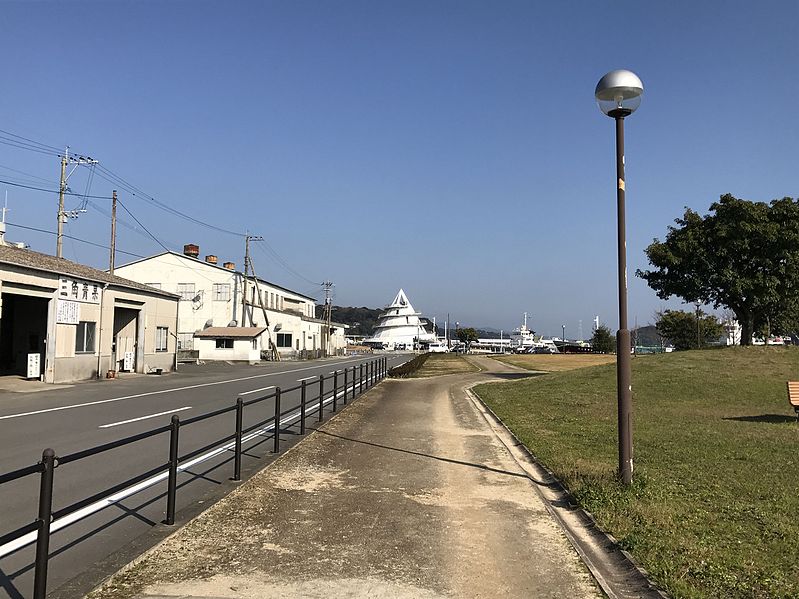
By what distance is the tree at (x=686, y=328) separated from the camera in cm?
7875

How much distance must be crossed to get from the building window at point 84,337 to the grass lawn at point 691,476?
18.3 metres

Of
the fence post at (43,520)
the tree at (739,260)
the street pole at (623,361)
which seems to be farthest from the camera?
the tree at (739,260)

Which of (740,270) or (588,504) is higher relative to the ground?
(740,270)

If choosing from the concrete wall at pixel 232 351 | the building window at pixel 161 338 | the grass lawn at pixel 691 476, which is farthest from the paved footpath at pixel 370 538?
the concrete wall at pixel 232 351

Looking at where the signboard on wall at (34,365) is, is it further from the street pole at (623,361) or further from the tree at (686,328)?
the tree at (686,328)

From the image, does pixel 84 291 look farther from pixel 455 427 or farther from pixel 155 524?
pixel 155 524

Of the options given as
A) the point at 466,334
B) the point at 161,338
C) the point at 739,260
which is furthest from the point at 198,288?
the point at 466,334

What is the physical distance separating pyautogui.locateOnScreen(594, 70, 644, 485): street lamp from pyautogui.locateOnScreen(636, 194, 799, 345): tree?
26454 mm

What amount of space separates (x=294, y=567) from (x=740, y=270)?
1278 inches

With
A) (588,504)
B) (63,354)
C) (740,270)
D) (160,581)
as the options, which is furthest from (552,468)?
(740,270)

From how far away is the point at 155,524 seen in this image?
247 inches

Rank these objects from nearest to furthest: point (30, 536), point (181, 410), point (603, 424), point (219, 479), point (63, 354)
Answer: point (30, 536) → point (219, 479) → point (603, 424) → point (181, 410) → point (63, 354)

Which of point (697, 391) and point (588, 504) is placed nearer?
Answer: point (588, 504)

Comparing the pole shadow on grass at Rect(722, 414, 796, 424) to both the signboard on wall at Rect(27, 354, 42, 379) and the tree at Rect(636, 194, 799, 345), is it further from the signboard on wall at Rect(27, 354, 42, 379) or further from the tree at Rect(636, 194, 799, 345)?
the signboard on wall at Rect(27, 354, 42, 379)
